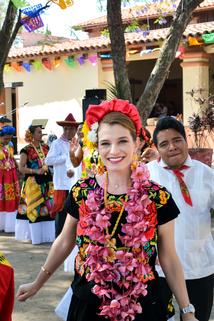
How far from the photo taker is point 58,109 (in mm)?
19406

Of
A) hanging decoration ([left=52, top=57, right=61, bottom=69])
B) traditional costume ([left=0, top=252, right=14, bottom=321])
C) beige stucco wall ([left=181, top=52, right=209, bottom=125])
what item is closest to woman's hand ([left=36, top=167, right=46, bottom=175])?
traditional costume ([left=0, top=252, right=14, bottom=321])

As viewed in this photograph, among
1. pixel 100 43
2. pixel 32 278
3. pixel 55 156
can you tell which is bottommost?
pixel 32 278

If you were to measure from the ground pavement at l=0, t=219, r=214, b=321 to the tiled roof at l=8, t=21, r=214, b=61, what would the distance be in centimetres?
961

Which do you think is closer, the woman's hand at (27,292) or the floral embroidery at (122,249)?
the floral embroidery at (122,249)

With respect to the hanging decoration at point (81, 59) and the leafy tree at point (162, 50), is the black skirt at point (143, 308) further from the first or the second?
the hanging decoration at point (81, 59)

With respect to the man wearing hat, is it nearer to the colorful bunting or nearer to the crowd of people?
the crowd of people

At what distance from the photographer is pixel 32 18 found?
9.30 meters

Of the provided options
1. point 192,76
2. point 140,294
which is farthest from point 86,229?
point 192,76

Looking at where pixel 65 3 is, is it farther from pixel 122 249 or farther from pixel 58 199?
pixel 122 249

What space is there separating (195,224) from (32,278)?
2972mm

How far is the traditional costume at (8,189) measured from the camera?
8.26m

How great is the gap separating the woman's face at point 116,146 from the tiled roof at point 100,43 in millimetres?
12977

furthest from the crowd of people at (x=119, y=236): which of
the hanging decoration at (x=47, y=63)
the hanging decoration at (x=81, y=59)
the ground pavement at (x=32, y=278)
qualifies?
the hanging decoration at (x=47, y=63)

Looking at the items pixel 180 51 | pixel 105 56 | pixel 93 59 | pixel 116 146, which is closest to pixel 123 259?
pixel 116 146
